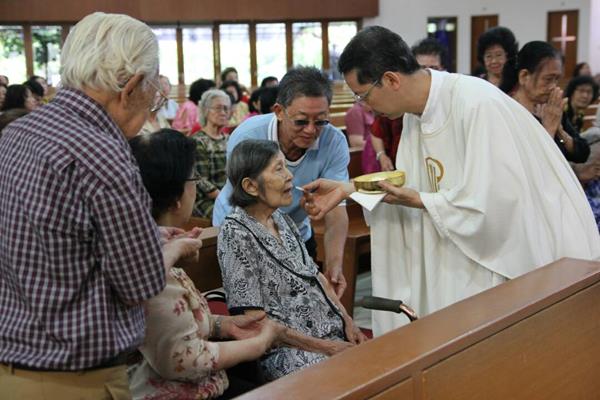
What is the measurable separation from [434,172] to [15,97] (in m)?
4.34

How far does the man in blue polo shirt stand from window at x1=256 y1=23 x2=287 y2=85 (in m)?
13.6

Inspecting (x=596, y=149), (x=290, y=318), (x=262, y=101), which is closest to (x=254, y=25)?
(x=262, y=101)

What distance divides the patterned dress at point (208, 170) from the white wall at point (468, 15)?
37.9 feet

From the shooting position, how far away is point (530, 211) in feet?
7.45

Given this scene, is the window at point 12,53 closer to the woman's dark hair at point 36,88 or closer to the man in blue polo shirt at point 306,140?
the woman's dark hair at point 36,88

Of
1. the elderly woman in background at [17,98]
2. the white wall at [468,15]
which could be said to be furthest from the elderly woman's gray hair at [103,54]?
the white wall at [468,15]

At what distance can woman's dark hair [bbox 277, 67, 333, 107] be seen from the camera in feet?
9.05

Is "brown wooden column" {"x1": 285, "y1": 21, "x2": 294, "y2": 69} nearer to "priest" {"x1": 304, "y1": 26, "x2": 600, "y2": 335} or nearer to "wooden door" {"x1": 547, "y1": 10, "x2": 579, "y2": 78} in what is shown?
"wooden door" {"x1": 547, "y1": 10, "x2": 579, "y2": 78}

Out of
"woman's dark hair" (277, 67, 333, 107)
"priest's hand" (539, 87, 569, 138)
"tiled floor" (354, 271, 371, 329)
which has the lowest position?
"tiled floor" (354, 271, 371, 329)

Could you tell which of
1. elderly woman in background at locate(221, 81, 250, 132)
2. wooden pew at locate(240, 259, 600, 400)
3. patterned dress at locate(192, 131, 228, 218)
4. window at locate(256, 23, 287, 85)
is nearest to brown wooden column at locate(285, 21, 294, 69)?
window at locate(256, 23, 287, 85)

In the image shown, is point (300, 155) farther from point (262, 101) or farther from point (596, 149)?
point (262, 101)

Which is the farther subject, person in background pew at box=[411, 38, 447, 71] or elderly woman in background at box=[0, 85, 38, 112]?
elderly woman in background at box=[0, 85, 38, 112]

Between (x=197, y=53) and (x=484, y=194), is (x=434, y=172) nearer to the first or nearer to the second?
(x=484, y=194)

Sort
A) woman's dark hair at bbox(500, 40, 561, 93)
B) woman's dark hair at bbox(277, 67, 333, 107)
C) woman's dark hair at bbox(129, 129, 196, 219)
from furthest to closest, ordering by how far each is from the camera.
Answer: woman's dark hair at bbox(500, 40, 561, 93), woman's dark hair at bbox(277, 67, 333, 107), woman's dark hair at bbox(129, 129, 196, 219)
